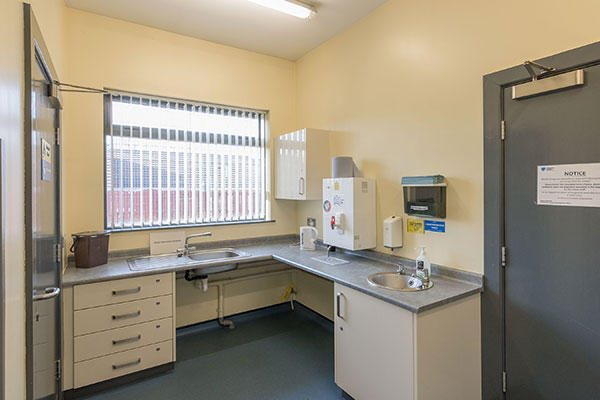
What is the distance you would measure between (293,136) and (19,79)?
2.38 meters

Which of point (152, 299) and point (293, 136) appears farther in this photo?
point (293, 136)

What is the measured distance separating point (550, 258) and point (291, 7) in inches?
104

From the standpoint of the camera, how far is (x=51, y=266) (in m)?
1.82

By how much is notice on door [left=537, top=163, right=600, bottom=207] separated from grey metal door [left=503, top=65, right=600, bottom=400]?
0.03 metres

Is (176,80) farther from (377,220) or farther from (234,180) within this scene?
(377,220)

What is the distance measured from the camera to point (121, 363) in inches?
91.0

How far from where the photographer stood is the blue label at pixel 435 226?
7.28ft

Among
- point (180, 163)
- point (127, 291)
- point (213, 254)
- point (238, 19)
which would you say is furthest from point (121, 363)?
point (238, 19)

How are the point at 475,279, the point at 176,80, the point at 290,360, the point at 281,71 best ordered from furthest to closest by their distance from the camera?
1. the point at 281,71
2. the point at 176,80
3. the point at 290,360
4. the point at 475,279

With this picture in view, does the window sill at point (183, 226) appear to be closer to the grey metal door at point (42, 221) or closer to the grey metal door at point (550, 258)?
the grey metal door at point (42, 221)

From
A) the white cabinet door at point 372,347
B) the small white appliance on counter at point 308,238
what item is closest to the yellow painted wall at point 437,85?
the white cabinet door at point 372,347

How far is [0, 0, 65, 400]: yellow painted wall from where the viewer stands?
1028 millimetres

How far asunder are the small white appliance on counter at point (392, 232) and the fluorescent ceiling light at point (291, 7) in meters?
1.93

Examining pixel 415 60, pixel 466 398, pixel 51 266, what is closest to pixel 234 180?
pixel 51 266
